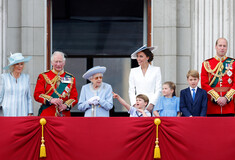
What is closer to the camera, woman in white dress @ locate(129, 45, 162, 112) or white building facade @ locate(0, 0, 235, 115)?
woman in white dress @ locate(129, 45, 162, 112)

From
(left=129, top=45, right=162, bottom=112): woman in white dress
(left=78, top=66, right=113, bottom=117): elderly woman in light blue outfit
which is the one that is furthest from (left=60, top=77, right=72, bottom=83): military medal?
(left=129, top=45, right=162, bottom=112): woman in white dress

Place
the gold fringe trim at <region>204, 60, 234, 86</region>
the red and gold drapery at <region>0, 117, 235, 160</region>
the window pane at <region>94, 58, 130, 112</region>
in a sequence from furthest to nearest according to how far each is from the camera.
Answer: the window pane at <region>94, 58, 130, 112</region> → the gold fringe trim at <region>204, 60, 234, 86</region> → the red and gold drapery at <region>0, 117, 235, 160</region>

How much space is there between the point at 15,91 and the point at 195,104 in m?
2.90

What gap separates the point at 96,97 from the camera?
9477 millimetres

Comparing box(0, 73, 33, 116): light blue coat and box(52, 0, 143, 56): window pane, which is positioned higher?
box(52, 0, 143, 56): window pane

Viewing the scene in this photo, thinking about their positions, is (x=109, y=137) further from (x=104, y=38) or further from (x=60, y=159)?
(x=104, y=38)

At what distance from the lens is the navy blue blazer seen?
9.56 meters

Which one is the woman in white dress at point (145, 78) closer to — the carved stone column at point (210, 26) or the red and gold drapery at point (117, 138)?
the red and gold drapery at point (117, 138)

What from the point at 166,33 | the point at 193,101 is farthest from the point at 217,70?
the point at 166,33

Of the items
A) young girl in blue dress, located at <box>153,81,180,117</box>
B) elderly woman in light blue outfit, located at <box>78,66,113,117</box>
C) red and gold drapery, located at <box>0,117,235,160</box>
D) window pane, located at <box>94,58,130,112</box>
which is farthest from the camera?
window pane, located at <box>94,58,130,112</box>

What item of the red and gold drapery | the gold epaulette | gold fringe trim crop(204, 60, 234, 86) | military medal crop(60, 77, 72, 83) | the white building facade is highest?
the white building facade

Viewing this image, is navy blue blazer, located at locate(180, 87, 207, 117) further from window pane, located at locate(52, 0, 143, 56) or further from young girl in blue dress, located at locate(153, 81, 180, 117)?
window pane, located at locate(52, 0, 143, 56)

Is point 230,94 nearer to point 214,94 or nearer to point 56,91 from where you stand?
point 214,94

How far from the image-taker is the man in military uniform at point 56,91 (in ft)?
32.0
